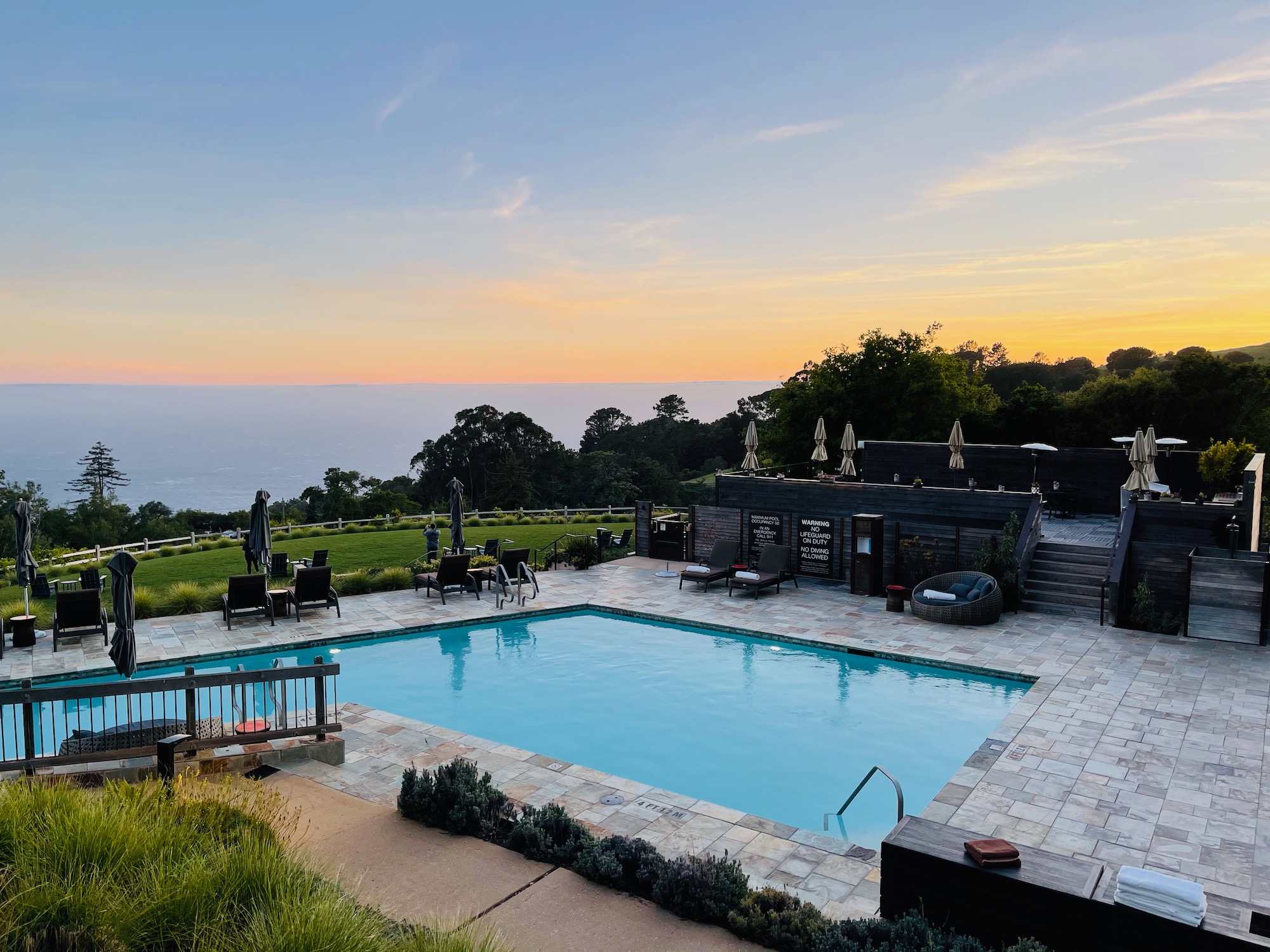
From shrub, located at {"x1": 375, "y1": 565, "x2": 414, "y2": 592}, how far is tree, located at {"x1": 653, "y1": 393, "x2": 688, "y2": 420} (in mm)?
51629

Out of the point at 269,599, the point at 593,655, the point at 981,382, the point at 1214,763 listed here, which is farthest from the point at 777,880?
the point at 981,382

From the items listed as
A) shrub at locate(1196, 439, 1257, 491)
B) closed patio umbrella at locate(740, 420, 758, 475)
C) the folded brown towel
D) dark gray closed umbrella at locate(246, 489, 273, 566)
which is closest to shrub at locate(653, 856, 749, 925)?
the folded brown towel

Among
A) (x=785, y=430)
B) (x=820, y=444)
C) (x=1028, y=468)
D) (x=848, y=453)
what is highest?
(x=785, y=430)

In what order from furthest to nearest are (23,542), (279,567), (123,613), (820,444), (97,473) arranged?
(97,473) → (820,444) → (279,567) → (23,542) → (123,613)

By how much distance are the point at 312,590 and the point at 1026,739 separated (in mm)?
11750

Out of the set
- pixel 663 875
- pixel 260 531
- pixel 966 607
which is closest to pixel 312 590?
pixel 260 531

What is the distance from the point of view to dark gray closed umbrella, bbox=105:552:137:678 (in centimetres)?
941

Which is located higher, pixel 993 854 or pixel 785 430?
pixel 785 430

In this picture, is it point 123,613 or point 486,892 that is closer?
point 486,892

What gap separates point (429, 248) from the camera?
26375 mm

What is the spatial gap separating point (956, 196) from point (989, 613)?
531 inches

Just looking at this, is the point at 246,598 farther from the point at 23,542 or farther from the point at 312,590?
the point at 23,542

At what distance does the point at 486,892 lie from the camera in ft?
17.6

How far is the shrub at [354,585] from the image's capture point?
16.6 meters
